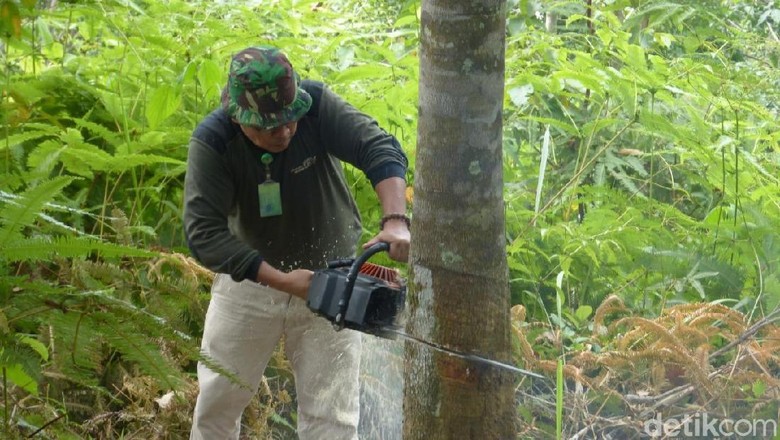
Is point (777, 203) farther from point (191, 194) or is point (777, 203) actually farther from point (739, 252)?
point (191, 194)

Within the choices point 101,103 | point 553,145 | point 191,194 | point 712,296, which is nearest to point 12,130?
point 101,103

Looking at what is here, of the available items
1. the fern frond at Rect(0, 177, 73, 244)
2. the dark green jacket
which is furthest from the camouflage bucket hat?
the fern frond at Rect(0, 177, 73, 244)

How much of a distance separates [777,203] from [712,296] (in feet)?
1.94

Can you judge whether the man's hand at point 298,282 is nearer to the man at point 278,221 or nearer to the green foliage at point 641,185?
the man at point 278,221

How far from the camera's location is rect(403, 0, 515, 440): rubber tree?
2.79m

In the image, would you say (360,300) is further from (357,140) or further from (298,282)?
(357,140)

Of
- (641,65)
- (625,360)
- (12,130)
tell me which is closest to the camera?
(625,360)

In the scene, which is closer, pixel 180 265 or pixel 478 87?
pixel 478 87

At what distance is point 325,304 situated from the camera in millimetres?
3391

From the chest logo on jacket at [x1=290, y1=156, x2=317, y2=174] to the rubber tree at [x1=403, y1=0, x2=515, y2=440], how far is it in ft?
4.00

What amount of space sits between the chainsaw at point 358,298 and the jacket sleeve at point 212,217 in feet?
1.21

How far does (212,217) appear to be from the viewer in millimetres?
3844

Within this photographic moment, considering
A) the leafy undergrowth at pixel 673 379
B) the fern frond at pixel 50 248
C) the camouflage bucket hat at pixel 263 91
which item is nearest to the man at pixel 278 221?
the camouflage bucket hat at pixel 263 91

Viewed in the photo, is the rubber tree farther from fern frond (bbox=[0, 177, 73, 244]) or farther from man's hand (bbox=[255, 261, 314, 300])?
fern frond (bbox=[0, 177, 73, 244])
